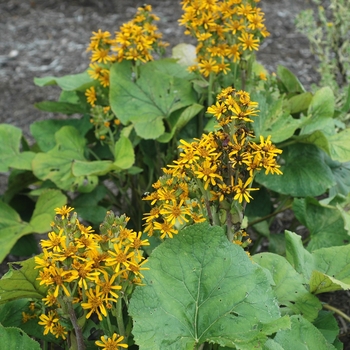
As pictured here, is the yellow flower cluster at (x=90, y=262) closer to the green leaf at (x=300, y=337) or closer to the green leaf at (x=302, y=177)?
the green leaf at (x=300, y=337)

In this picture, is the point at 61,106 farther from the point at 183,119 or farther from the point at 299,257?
the point at 299,257

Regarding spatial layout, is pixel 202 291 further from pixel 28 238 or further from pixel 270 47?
pixel 270 47

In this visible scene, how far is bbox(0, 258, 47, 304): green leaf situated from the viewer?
5.49 ft

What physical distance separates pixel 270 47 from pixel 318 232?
283 centimetres

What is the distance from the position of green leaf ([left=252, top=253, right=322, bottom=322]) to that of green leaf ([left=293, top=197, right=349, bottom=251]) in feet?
1.48

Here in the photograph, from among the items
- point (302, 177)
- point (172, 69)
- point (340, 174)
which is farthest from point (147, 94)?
point (340, 174)

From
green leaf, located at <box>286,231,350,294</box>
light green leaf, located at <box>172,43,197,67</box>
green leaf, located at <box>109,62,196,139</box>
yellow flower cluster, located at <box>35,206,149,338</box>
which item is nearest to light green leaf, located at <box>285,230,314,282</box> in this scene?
green leaf, located at <box>286,231,350,294</box>

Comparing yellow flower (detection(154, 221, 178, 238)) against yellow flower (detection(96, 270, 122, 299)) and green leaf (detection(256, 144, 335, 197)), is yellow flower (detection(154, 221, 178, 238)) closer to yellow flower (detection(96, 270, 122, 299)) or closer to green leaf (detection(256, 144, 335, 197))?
yellow flower (detection(96, 270, 122, 299))

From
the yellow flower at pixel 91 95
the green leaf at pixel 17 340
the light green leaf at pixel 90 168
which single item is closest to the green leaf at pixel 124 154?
the light green leaf at pixel 90 168

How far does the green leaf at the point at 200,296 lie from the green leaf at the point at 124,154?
0.77m

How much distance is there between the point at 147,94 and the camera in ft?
8.97

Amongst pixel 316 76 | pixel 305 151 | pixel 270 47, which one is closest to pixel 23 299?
pixel 305 151

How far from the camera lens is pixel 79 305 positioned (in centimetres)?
164

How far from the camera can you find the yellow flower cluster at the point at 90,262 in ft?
4.70
